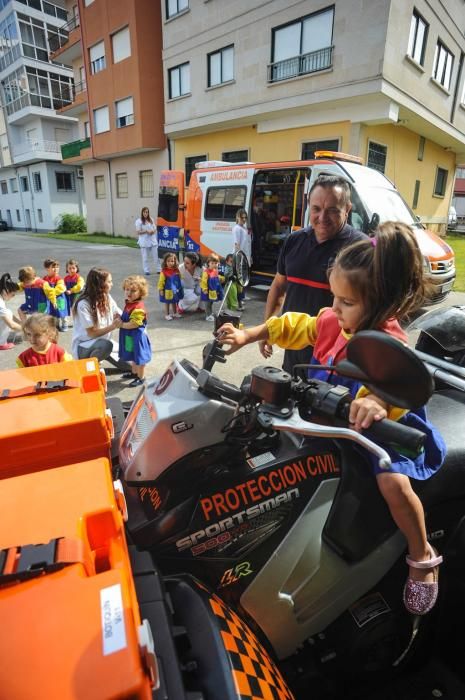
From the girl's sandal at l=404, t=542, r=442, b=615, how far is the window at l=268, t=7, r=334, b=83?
15.2 m

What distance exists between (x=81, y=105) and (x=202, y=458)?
3078cm

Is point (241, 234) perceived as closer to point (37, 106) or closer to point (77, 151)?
point (77, 151)

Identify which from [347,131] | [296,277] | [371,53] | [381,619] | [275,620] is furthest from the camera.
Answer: [347,131]

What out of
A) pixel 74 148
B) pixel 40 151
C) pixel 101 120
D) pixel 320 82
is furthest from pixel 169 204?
pixel 40 151

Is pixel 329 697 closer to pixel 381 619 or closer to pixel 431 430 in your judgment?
pixel 381 619

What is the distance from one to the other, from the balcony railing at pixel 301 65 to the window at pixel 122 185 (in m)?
11.2

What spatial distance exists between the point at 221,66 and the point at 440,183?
1189cm

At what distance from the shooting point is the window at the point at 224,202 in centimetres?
991

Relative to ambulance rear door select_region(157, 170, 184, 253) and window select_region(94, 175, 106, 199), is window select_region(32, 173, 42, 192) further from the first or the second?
ambulance rear door select_region(157, 170, 184, 253)

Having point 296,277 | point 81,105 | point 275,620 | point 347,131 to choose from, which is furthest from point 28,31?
point 275,620

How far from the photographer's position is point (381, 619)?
1597mm

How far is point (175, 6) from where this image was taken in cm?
1808

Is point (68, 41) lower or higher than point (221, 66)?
higher

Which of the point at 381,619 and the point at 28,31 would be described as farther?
the point at 28,31
